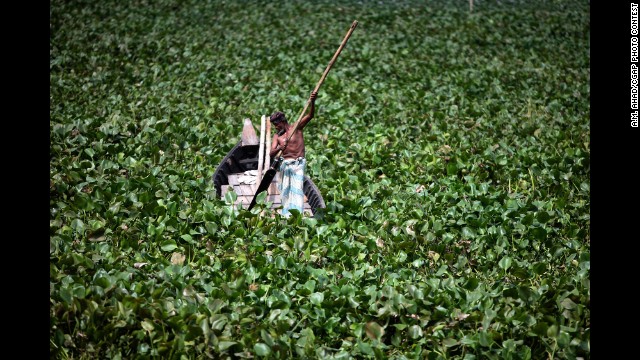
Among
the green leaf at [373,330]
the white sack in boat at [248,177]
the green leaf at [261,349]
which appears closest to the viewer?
the green leaf at [261,349]

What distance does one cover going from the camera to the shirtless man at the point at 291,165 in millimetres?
6848

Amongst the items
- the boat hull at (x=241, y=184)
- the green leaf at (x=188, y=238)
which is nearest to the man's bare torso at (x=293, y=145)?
the boat hull at (x=241, y=184)

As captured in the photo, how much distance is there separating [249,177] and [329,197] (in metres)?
0.87

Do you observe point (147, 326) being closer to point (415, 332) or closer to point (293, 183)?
point (415, 332)

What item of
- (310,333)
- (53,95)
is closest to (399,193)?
(310,333)

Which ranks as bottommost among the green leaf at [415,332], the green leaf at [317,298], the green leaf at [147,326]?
the green leaf at [415,332]

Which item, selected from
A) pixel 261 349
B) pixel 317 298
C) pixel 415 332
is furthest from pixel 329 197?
pixel 261 349

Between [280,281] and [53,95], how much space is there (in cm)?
672

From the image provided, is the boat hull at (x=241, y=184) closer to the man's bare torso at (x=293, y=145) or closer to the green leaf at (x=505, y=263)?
the man's bare torso at (x=293, y=145)

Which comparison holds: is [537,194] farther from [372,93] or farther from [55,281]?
[55,281]

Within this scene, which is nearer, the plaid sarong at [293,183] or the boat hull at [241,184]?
the plaid sarong at [293,183]

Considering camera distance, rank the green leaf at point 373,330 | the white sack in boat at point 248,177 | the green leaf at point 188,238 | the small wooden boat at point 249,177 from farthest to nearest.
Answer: the white sack in boat at point 248,177 < the small wooden boat at point 249,177 < the green leaf at point 188,238 < the green leaf at point 373,330

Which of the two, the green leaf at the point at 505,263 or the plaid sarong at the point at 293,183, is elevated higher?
the plaid sarong at the point at 293,183

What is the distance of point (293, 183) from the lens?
6.86 meters
